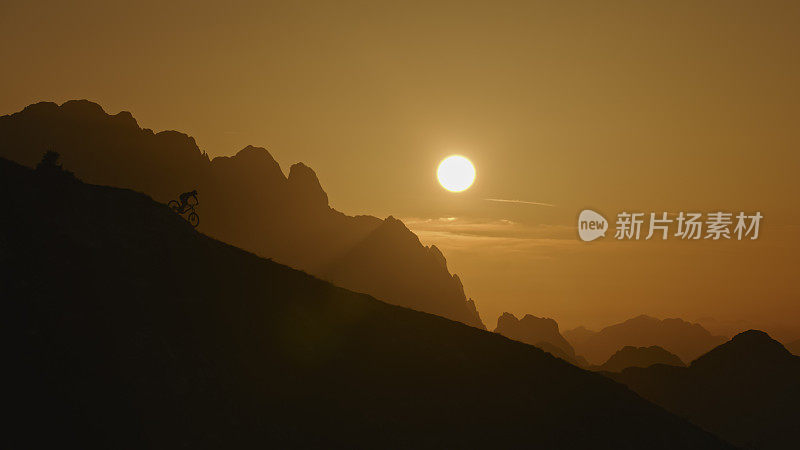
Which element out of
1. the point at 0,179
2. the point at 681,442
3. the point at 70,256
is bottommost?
the point at 681,442

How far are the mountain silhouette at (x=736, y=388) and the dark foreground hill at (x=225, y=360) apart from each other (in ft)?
355

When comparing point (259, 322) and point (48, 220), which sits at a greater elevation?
point (48, 220)

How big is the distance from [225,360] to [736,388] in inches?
6832

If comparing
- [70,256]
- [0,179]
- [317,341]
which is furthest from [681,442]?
[0,179]

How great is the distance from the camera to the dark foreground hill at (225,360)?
34688 millimetres

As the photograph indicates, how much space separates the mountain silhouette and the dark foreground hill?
355ft

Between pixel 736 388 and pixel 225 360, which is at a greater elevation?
pixel 225 360

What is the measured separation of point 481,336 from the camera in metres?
61.1

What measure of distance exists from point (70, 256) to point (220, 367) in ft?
39.6

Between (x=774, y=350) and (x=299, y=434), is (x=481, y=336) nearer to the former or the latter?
(x=299, y=434)

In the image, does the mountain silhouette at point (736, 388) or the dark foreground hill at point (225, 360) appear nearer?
the dark foreground hill at point (225, 360)

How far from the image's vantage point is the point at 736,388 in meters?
179

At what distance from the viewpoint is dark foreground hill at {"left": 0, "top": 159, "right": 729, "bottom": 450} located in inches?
1366

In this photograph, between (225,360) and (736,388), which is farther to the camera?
(736,388)
